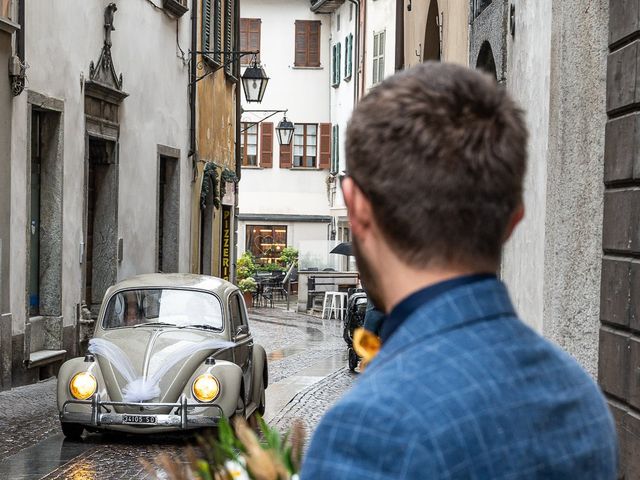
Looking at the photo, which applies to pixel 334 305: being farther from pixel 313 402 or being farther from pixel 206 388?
pixel 206 388

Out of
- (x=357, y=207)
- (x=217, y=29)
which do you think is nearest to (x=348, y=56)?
(x=217, y=29)

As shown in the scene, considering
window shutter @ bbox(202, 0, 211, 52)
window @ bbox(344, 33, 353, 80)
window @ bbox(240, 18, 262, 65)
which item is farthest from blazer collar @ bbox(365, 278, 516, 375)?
window @ bbox(240, 18, 262, 65)

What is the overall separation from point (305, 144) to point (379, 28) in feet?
33.1

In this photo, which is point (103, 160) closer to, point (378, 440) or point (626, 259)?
point (626, 259)

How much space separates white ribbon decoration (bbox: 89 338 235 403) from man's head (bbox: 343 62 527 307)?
9329mm

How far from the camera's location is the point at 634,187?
7156 mm

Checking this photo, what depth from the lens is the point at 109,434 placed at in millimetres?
11703

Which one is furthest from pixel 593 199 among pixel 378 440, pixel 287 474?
pixel 378 440

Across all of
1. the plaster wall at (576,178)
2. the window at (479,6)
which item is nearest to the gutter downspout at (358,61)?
the window at (479,6)

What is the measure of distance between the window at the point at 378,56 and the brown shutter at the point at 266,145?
10134mm

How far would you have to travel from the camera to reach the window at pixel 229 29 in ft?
93.2

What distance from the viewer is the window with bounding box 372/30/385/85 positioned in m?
39.8

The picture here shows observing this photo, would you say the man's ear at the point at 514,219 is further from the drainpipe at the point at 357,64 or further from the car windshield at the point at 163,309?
the drainpipe at the point at 357,64

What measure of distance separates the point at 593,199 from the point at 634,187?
3.10 feet
